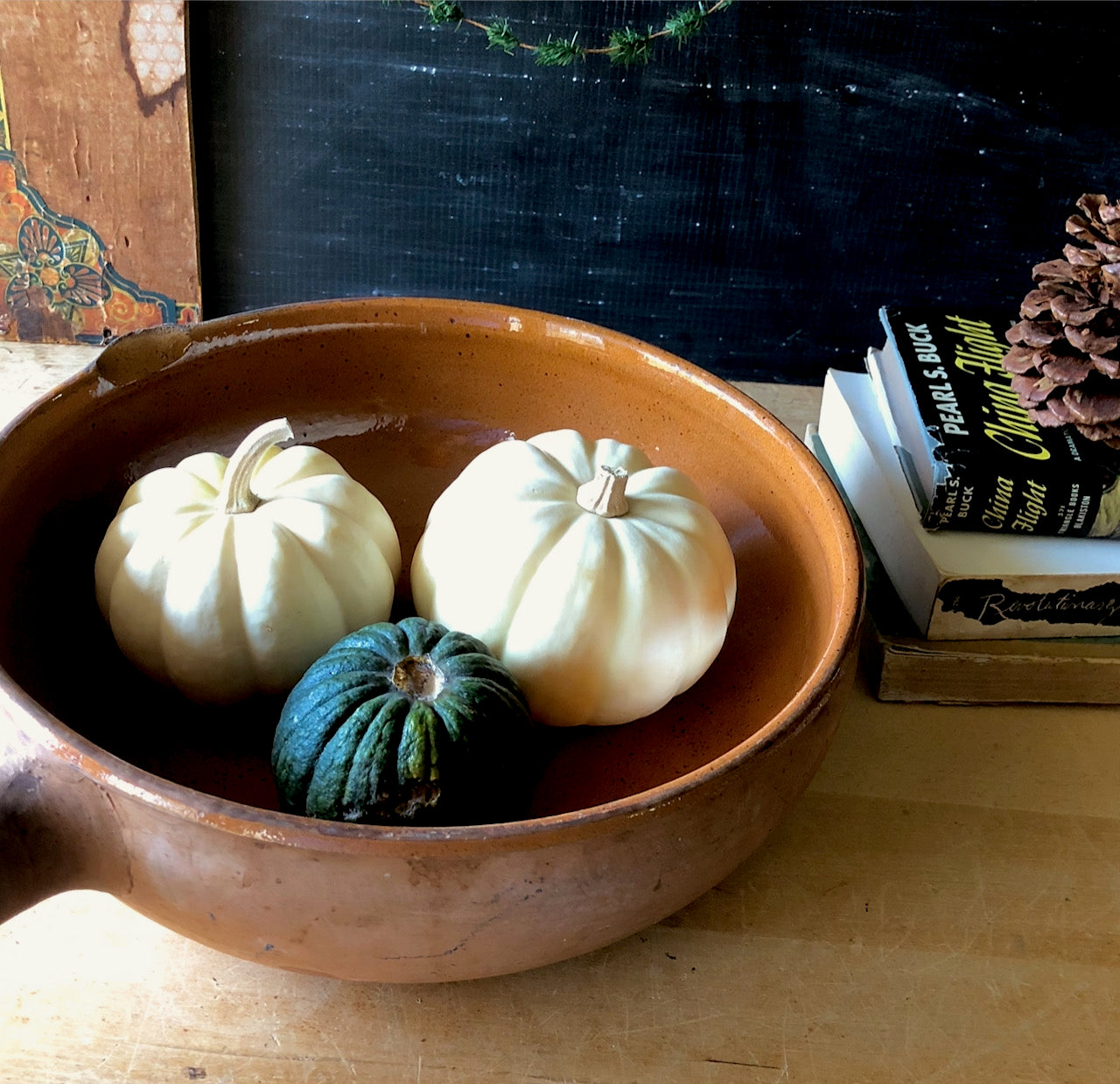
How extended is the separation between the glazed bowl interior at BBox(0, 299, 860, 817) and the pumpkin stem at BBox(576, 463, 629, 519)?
156 mm

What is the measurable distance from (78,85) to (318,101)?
0.24 meters

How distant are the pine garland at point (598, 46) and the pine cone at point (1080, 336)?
0.41m

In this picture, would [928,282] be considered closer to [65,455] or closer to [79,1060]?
[65,455]

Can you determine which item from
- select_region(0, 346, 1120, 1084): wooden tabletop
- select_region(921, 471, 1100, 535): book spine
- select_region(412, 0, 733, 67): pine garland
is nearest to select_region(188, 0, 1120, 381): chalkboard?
select_region(412, 0, 733, 67): pine garland

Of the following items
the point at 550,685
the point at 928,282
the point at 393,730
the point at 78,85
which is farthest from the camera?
the point at 928,282

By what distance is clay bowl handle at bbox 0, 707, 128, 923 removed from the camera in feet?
1.74

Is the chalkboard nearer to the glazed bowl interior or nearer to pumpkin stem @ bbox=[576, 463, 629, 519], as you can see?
the glazed bowl interior

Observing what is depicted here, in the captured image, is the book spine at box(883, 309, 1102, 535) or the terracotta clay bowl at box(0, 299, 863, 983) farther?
the book spine at box(883, 309, 1102, 535)

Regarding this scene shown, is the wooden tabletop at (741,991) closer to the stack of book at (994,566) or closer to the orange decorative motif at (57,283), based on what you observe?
the stack of book at (994,566)

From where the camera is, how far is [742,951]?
70 cm

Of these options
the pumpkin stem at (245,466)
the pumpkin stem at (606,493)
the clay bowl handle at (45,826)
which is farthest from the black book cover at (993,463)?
the clay bowl handle at (45,826)

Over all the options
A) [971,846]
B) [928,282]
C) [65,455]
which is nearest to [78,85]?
[65,455]

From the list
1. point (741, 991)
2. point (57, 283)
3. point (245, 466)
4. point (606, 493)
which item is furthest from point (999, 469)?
point (57, 283)

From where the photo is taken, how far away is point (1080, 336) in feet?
2.96
